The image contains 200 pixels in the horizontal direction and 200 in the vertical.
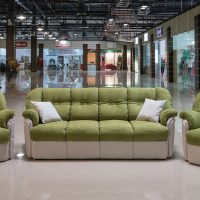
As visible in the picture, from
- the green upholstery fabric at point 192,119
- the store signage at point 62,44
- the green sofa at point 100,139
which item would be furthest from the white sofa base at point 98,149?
the store signage at point 62,44

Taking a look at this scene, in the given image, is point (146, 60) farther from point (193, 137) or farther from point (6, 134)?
point (6, 134)

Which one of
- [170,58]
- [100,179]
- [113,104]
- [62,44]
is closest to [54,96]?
[113,104]

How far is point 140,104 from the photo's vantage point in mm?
5352

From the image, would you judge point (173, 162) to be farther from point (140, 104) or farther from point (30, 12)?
point (30, 12)

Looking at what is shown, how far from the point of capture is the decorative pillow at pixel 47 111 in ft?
16.3

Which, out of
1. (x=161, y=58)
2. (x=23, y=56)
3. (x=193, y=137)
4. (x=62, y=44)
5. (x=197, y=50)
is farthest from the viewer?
(x=23, y=56)

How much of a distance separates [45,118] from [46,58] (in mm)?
45342

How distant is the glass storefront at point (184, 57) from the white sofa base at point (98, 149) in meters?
14.1

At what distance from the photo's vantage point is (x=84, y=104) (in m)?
5.36

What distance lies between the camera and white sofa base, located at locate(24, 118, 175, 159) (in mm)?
4575

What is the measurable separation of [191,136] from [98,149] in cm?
114

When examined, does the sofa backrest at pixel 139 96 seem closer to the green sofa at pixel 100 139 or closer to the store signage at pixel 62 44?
the green sofa at pixel 100 139

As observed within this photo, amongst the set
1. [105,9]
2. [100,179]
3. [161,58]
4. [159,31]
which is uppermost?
[105,9]

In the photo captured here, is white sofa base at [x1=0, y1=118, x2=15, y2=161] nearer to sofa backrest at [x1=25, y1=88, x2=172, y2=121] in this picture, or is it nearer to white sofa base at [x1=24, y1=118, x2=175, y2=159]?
white sofa base at [x1=24, y1=118, x2=175, y2=159]
